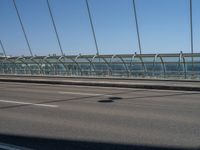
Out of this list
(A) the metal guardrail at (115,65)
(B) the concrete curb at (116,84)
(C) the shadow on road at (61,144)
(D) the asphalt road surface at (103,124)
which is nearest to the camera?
(C) the shadow on road at (61,144)

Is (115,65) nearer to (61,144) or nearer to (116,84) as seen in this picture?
(116,84)

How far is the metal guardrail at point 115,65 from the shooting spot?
22.3 metres

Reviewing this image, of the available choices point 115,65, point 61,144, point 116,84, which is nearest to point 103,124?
point 61,144

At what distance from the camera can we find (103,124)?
865 cm

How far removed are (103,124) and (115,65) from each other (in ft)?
56.2

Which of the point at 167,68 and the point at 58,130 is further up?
the point at 58,130

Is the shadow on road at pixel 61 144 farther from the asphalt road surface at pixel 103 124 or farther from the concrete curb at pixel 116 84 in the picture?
the concrete curb at pixel 116 84

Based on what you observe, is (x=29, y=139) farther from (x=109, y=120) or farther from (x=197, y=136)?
(x=197, y=136)

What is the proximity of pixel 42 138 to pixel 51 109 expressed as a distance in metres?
3.99

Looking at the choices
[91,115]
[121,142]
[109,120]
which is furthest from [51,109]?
[121,142]

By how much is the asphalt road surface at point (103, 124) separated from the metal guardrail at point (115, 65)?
9723 millimetres

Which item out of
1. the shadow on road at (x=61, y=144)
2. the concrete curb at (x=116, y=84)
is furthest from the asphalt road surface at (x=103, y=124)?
the concrete curb at (x=116, y=84)

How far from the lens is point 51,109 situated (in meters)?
11.4

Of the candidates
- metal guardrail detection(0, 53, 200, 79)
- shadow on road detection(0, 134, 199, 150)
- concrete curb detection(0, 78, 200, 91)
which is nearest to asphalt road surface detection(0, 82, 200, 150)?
shadow on road detection(0, 134, 199, 150)
